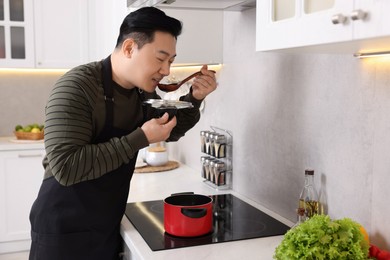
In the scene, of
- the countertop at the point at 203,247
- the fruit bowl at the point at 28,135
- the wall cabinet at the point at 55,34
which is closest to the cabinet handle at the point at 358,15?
the countertop at the point at 203,247

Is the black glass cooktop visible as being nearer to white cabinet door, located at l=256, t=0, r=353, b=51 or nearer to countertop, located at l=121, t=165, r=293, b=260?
countertop, located at l=121, t=165, r=293, b=260

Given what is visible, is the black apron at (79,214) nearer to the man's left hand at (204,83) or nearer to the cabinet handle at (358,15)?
the man's left hand at (204,83)

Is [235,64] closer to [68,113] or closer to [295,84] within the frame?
[295,84]

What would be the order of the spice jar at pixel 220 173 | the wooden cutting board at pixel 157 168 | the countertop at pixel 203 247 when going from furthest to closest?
the wooden cutting board at pixel 157 168 < the spice jar at pixel 220 173 < the countertop at pixel 203 247

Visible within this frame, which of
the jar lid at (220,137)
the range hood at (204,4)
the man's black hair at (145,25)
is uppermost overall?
the range hood at (204,4)

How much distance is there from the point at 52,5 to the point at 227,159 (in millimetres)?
2275

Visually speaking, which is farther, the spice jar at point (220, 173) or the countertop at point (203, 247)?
the spice jar at point (220, 173)

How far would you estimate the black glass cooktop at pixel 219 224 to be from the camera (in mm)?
1428

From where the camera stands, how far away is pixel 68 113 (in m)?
1.33

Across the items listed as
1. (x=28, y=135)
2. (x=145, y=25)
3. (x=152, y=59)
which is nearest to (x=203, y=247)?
(x=152, y=59)

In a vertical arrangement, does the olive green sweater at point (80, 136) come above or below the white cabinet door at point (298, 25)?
below

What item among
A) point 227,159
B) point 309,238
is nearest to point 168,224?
point 309,238

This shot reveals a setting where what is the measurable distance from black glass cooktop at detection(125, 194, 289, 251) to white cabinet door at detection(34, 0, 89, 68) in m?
2.19

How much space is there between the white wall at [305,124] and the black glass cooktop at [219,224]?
11 centimetres
